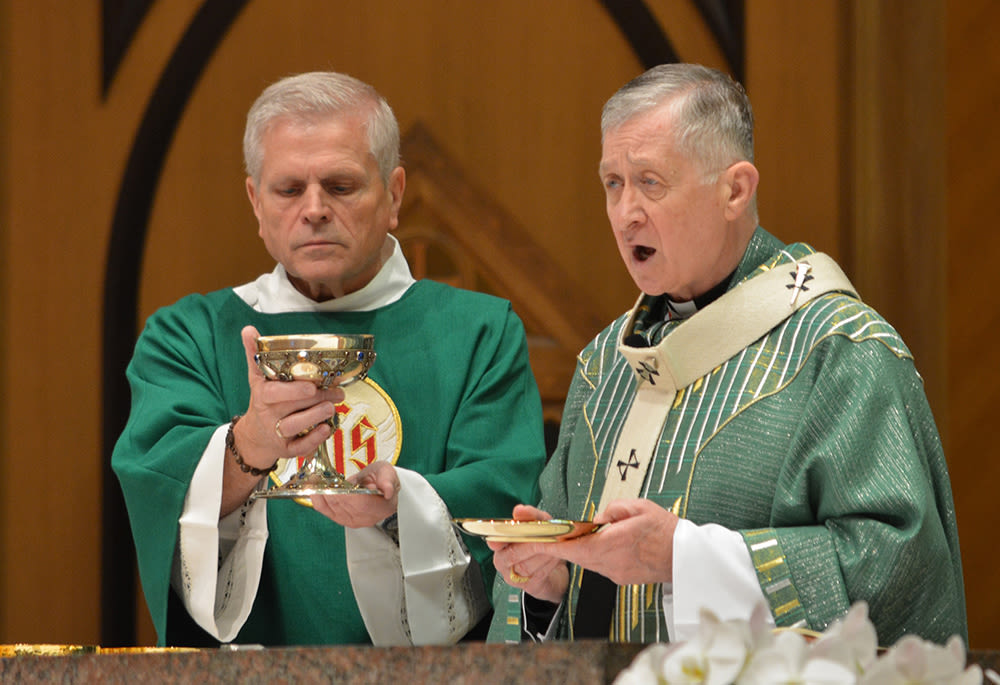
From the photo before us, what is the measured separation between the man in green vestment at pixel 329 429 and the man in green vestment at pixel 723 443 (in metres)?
0.23

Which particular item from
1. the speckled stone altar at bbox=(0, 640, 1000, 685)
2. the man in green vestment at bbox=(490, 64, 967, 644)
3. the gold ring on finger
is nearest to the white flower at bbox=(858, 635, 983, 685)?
the speckled stone altar at bbox=(0, 640, 1000, 685)

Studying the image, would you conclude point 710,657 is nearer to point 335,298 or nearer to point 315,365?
point 315,365

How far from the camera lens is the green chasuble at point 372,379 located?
2939 millimetres

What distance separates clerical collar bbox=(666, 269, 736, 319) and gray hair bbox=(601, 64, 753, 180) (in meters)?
0.22

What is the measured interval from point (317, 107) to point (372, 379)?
0.61 metres

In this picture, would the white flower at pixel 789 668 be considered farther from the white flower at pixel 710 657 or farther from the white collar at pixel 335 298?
the white collar at pixel 335 298

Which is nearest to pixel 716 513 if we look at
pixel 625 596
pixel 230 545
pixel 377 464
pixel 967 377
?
pixel 625 596

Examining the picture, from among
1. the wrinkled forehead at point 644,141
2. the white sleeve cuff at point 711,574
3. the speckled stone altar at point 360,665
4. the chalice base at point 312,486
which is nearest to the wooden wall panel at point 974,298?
the wrinkled forehead at point 644,141

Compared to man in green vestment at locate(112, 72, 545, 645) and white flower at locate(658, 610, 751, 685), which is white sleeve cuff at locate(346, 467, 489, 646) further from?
white flower at locate(658, 610, 751, 685)

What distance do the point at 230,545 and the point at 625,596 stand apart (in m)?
0.89

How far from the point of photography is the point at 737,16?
13.6ft

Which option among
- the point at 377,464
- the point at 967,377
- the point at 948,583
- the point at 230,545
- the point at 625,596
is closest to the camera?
the point at 948,583

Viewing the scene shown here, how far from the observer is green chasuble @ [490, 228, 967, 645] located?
2270 mm

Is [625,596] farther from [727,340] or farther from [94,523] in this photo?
[94,523]
